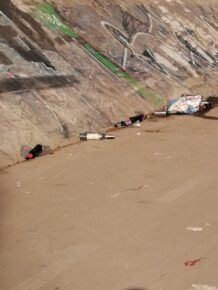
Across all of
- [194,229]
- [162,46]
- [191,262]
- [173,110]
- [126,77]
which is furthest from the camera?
[162,46]

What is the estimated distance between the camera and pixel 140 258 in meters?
6.36

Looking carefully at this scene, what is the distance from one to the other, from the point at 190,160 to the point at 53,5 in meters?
9.24

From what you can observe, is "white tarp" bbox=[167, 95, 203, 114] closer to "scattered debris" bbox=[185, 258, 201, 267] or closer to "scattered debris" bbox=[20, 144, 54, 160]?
"scattered debris" bbox=[20, 144, 54, 160]

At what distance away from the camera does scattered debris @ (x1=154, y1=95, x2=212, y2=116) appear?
15789 mm

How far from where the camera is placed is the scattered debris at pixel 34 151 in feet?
36.3

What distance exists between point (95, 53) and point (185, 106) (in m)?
3.33

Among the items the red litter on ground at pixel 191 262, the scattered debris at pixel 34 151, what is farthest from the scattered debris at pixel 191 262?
the scattered debris at pixel 34 151

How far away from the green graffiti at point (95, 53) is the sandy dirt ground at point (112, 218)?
15.0 ft

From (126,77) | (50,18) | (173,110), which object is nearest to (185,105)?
(173,110)

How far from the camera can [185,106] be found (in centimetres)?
1593

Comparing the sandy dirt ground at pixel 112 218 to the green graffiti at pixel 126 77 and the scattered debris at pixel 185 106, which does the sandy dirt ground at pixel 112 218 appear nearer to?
the scattered debris at pixel 185 106

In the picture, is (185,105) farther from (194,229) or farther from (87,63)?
(194,229)

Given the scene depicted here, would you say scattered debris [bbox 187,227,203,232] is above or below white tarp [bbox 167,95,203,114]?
above

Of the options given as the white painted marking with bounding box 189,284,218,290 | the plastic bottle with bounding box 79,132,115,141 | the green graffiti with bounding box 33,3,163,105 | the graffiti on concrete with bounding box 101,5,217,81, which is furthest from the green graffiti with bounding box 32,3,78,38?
the white painted marking with bounding box 189,284,218,290
